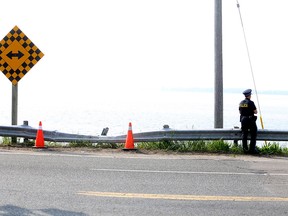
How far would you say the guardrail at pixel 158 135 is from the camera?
14320 mm

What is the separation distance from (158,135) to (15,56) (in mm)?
5069

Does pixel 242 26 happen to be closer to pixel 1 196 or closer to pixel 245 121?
pixel 245 121

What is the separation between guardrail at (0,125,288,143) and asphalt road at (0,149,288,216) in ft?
3.74

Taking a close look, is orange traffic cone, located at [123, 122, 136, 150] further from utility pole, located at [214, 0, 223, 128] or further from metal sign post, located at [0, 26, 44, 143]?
metal sign post, located at [0, 26, 44, 143]

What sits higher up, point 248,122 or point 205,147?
point 248,122

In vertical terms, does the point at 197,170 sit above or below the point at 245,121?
below

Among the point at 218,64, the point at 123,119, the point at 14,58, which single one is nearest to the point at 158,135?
the point at 218,64

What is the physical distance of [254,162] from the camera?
40.9 feet

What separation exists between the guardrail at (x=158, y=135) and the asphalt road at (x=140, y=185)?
3.74ft

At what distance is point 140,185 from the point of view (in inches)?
368

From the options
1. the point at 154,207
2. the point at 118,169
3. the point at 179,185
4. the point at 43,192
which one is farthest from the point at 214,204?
the point at 118,169

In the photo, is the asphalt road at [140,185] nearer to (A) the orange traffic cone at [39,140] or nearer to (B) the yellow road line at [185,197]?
(B) the yellow road line at [185,197]

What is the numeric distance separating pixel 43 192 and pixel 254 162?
220 inches

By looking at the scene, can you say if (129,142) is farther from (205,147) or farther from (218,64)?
(218,64)
